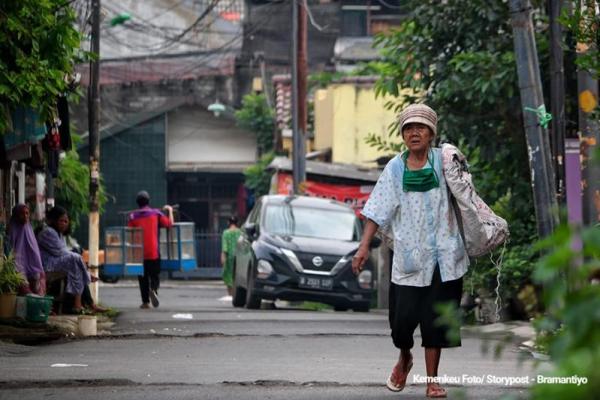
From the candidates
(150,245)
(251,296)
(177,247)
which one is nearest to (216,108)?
(177,247)

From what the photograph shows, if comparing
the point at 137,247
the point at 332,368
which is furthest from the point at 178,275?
the point at 332,368

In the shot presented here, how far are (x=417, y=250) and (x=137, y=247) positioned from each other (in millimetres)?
14999

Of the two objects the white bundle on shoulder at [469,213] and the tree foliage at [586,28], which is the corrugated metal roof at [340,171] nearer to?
the tree foliage at [586,28]

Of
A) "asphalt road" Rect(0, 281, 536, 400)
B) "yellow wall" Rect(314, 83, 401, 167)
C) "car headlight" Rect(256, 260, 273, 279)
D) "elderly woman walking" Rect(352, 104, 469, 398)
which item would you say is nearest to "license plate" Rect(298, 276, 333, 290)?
"car headlight" Rect(256, 260, 273, 279)

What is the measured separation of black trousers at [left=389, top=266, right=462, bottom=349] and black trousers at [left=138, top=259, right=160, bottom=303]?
14.3 metres

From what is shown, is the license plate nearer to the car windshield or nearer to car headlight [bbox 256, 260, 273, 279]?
car headlight [bbox 256, 260, 273, 279]

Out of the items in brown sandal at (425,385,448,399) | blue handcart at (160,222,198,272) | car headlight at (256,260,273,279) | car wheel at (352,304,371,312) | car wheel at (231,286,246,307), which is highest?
blue handcart at (160,222,198,272)

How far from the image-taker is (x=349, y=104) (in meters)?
38.8

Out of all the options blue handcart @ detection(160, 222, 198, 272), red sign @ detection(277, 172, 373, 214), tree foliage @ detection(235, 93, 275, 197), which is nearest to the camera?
blue handcart @ detection(160, 222, 198, 272)

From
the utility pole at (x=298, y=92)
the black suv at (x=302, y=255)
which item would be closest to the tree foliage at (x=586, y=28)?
the black suv at (x=302, y=255)

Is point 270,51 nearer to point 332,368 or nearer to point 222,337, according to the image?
point 222,337

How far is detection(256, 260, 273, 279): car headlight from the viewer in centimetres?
2155

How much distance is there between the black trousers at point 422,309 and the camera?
8242mm

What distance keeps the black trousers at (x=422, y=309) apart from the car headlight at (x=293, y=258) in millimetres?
13281
